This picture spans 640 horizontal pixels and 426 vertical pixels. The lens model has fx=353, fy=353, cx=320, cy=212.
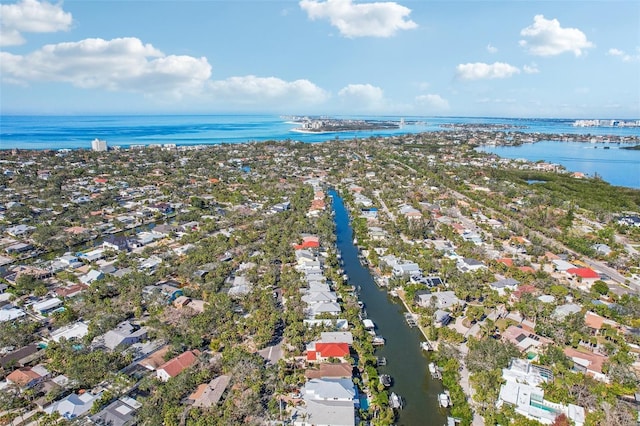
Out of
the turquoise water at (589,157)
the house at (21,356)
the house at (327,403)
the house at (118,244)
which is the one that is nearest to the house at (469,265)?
the house at (327,403)

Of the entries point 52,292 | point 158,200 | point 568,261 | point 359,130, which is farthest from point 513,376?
point 359,130

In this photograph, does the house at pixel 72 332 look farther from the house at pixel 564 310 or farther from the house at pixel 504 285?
the house at pixel 564 310

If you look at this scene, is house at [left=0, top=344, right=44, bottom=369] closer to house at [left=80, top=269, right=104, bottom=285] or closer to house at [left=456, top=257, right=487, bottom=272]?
house at [left=80, top=269, right=104, bottom=285]

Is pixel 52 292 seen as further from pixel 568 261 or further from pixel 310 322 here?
pixel 568 261

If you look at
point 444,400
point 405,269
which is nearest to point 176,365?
point 444,400

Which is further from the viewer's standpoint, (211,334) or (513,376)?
(211,334)

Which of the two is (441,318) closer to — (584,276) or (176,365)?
(584,276)

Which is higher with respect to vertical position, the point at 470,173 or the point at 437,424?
the point at 470,173
